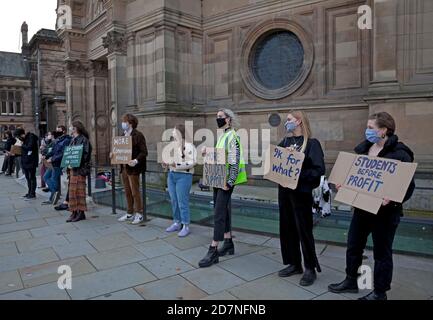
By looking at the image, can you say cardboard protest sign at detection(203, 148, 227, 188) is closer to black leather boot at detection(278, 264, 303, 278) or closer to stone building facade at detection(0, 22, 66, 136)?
black leather boot at detection(278, 264, 303, 278)

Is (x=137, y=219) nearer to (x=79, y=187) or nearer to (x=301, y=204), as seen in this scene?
(x=79, y=187)

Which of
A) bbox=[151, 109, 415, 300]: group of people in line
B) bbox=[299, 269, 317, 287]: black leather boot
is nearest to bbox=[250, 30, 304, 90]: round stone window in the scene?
bbox=[151, 109, 415, 300]: group of people in line

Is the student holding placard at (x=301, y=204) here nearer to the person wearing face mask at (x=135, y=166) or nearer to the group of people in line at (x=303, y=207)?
the group of people in line at (x=303, y=207)

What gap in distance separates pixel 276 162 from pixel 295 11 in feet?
25.4

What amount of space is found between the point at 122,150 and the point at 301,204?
13.5 feet

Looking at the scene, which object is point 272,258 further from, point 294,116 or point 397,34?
point 397,34

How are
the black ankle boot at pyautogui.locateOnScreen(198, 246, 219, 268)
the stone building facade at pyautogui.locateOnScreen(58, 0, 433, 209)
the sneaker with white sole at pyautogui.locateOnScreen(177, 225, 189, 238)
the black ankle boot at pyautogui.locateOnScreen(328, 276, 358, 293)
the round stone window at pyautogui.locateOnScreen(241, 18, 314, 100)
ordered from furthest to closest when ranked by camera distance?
1. the round stone window at pyautogui.locateOnScreen(241, 18, 314, 100)
2. the stone building facade at pyautogui.locateOnScreen(58, 0, 433, 209)
3. the sneaker with white sole at pyautogui.locateOnScreen(177, 225, 189, 238)
4. the black ankle boot at pyautogui.locateOnScreen(198, 246, 219, 268)
5. the black ankle boot at pyautogui.locateOnScreen(328, 276, 358, 293)

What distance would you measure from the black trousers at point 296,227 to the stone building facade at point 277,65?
429cm

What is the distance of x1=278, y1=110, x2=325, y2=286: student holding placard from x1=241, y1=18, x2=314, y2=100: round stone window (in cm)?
674

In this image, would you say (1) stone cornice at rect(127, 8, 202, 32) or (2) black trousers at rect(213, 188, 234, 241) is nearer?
(2) black trousers at rect(213, 188, 234, 241)

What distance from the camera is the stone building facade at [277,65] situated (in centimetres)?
749

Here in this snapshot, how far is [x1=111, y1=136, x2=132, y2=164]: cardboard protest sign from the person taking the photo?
22.1 feet

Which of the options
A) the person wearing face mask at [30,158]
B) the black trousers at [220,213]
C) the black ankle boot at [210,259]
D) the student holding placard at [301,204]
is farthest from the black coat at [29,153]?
the student holding placard at [301,204]
